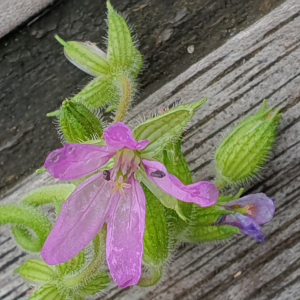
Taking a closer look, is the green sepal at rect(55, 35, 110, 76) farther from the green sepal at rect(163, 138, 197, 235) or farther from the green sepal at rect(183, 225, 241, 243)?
the green sepal at rect(183, 225, 241, 243)

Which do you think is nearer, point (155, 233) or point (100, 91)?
point (155, 233)

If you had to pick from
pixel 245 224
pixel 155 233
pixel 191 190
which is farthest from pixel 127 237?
pixel 245 224

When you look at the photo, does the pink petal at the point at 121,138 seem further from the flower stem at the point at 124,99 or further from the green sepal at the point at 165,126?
the flower stem at the point at 124,99

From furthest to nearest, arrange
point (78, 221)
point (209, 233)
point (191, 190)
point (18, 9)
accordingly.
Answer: point (18, 9) < point (209, 233) < point (78, 221) < point (191, 190)

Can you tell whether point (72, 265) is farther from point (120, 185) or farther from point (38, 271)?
point (120, 185)

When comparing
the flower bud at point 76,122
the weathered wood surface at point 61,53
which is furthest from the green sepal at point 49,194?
the flower bud at point 76,122

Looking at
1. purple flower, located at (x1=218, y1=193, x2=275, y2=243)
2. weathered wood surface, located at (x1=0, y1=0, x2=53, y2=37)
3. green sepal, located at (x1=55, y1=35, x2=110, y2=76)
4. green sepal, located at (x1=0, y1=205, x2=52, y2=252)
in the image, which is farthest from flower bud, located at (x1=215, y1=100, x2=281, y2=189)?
weathered wood surface, located at (x1=0, y1=0, x2=53, y2=37)
